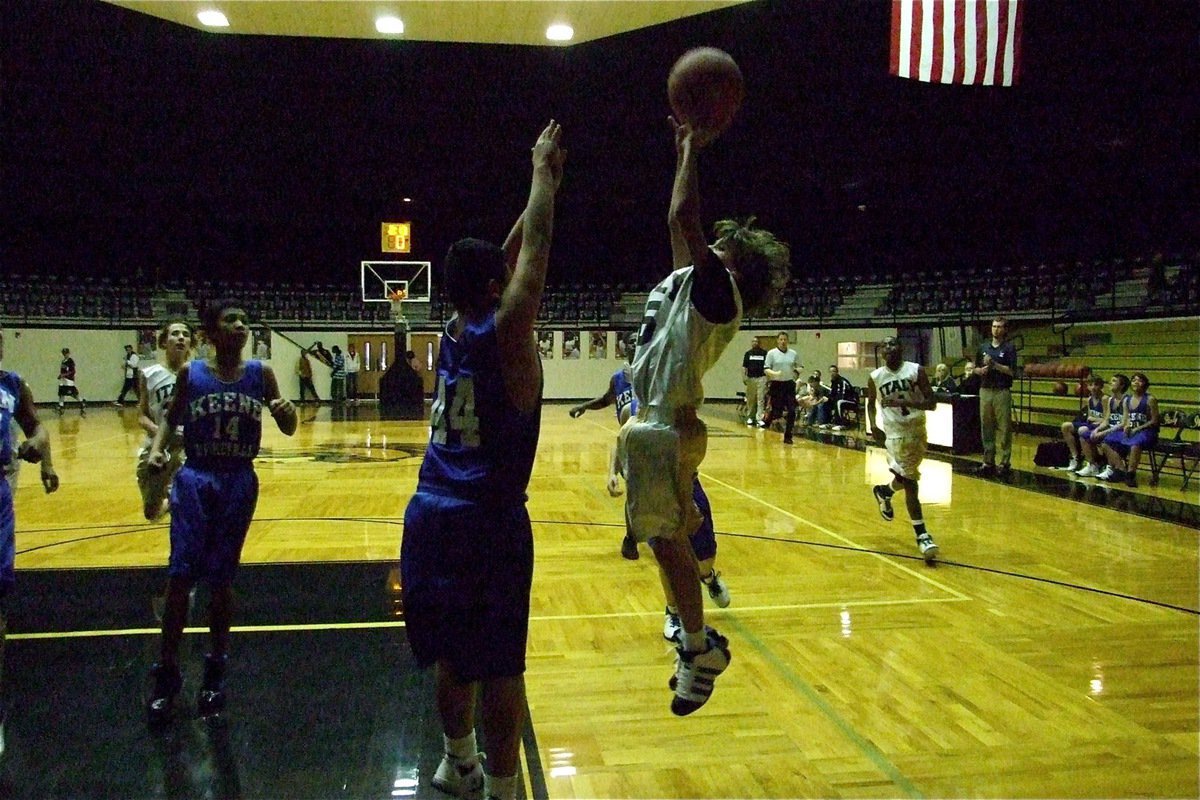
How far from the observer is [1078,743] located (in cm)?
288

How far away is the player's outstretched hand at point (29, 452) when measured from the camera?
3.02m

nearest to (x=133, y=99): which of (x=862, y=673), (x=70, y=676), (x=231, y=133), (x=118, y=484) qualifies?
(x=231, y=133)

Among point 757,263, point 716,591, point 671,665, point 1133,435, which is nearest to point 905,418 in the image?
point 716,591

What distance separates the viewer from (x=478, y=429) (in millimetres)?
2041

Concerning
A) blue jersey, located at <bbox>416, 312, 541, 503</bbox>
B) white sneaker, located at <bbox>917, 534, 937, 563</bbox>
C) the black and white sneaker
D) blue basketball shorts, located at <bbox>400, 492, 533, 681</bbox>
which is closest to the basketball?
blue jersey, located at <bbox>416, 312, 541, 503</bbox>

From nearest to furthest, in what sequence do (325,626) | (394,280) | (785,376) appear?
(325,626) → (785,376) → (394,280)

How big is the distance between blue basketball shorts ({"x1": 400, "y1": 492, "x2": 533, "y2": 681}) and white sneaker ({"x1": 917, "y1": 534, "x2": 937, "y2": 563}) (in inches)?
157

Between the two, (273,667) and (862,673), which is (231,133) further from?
(862,673)

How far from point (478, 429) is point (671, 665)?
6.41 feet

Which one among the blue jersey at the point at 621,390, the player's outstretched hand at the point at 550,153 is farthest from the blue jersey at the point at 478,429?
the blue jersey at the point at 621,390

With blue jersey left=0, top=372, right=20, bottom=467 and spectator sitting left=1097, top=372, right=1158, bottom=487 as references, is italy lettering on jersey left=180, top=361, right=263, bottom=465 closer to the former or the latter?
blue jersey left=0, top=372, right=20, bottom=467

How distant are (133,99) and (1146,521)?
15.3 metres

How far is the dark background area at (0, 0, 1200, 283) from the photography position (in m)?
11.8

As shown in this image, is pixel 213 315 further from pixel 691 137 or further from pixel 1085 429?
pixel 1085 429
